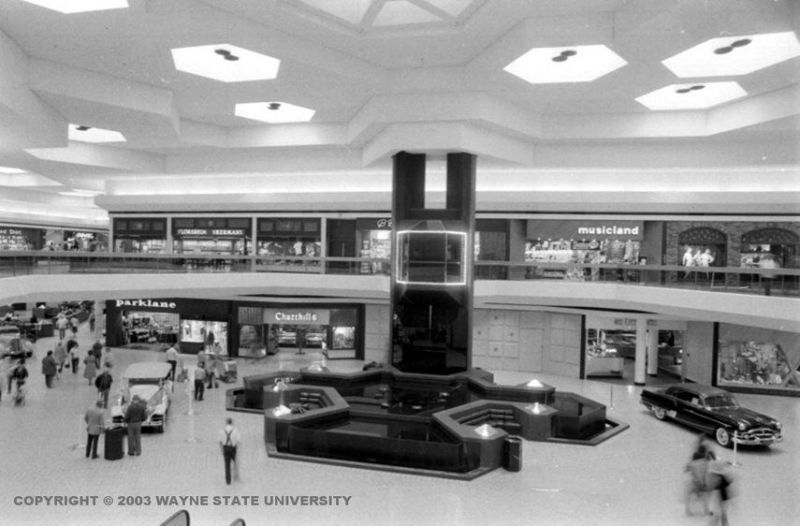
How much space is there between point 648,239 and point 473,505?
14792mm

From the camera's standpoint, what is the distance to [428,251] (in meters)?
15.5

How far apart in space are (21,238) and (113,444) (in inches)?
1130

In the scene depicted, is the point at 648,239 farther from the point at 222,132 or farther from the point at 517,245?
the point at 222,132

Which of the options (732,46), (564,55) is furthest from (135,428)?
(732,46)

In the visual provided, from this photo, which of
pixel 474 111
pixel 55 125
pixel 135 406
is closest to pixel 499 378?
pixel 474 111

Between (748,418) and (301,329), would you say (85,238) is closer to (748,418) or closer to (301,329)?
(301,329)

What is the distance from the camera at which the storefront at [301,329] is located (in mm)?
21891

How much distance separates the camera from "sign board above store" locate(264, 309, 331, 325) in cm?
2188

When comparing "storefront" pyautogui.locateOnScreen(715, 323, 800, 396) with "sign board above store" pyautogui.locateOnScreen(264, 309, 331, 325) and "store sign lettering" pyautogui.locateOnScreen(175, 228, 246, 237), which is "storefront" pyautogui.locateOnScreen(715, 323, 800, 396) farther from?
"store sign lettering" pyautogui.locateOnScreen(175, 228, 246, 237)

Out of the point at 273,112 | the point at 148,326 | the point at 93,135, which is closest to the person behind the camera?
the point at 273,112

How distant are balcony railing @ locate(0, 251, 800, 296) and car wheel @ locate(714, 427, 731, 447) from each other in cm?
332

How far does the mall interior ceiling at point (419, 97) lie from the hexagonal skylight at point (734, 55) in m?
0.04

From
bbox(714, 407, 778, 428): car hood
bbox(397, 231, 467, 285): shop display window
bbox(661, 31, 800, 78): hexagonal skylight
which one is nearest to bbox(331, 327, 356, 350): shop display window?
bbox(397, 231, 467, 285): shop display window

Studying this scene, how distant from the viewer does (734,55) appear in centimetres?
1077
